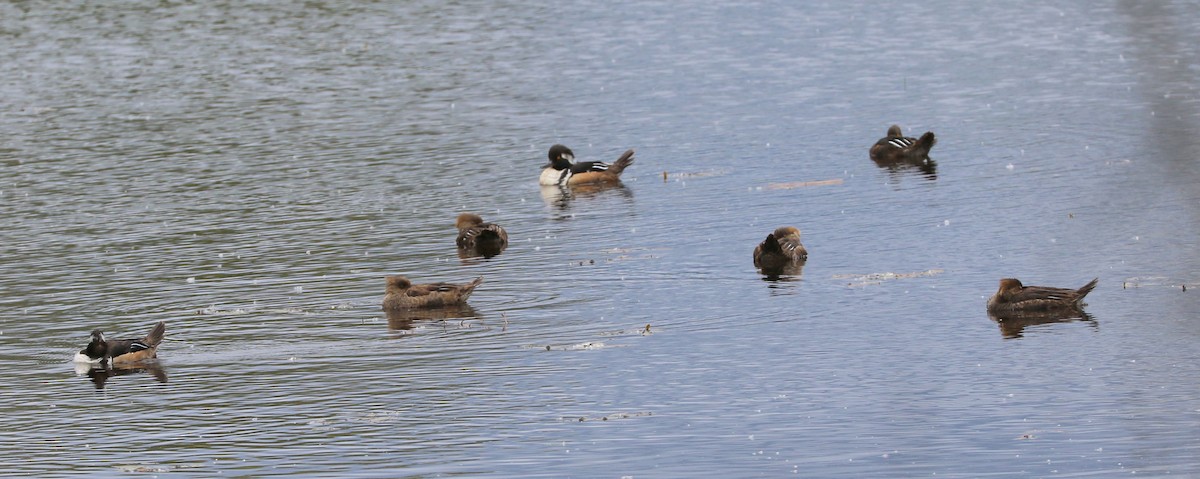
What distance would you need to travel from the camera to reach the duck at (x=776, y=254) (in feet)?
66.6

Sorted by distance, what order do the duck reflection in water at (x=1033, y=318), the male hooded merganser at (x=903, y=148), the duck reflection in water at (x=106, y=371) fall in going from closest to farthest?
the duck reflection in water at (x=1033, y=318) < the duck reflection in water at (x=106, y=371) < the male hooded merganser at (x=903, y=148)

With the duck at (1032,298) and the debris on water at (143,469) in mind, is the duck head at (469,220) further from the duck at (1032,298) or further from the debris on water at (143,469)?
the debris on water at (143,469)

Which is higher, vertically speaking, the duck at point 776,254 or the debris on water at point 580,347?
the duck at point 776,254

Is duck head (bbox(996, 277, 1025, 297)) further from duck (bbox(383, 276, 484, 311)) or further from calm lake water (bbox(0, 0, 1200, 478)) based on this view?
duck (bbox(383, 276, 484, 311))

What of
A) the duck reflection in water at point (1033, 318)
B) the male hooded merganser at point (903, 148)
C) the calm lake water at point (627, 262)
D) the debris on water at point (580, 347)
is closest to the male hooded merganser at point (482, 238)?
the calm lake water at point (627, 262)

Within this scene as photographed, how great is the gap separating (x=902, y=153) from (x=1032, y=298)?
472 inches

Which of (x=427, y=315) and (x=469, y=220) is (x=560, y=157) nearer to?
(x=469, y=220)

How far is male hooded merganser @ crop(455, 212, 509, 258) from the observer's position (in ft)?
75.4

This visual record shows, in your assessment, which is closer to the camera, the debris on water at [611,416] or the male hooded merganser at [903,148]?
the debris on water at [611,416]

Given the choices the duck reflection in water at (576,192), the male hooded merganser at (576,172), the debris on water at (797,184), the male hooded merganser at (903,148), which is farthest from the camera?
the male hooded merganser at (576,172)

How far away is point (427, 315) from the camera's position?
18.9 m

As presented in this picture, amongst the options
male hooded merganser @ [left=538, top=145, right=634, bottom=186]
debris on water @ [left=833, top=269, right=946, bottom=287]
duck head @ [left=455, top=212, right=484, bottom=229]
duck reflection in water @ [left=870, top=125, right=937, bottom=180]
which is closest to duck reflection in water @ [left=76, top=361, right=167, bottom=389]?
duck head @ [left=455, top=212, right=484, bottom=229]

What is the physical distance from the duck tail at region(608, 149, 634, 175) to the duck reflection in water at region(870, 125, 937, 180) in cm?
403

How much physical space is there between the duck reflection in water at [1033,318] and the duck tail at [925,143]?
11906 millimetres
